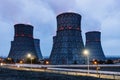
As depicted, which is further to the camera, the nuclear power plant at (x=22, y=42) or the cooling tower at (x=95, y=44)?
the cooling tower at (x=95, y=44)

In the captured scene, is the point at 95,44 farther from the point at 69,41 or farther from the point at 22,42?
the point at 22,42

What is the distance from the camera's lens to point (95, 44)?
117m

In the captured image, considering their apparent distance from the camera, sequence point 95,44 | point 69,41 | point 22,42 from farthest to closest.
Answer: point 95,44 → point 22,42 → point 69,41

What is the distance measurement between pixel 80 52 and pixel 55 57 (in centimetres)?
965

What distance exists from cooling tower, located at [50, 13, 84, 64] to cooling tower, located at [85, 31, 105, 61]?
29628 millimetres

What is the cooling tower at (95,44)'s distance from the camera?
115m

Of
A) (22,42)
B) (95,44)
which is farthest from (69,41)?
(95,44)

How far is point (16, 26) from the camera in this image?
343ft

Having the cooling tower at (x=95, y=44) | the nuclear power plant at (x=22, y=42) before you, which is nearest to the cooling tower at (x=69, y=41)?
the nuclear power plant at (x=22, y=42)

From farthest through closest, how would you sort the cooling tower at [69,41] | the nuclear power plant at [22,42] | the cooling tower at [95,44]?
the cooling tower at [95,44] → the nuclear power plant at [22,42] → the cooling tower at [69,41]

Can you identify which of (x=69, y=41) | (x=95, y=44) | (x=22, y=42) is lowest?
(x=69, y=41)

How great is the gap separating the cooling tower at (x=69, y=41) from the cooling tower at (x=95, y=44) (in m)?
29.6

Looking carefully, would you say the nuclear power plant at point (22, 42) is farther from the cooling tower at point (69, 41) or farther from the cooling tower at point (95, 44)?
the cooling tower at point (95, 44)

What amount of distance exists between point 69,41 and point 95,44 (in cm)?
3490
